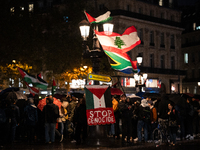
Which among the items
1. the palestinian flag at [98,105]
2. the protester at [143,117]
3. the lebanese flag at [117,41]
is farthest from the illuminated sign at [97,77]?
the protester at [143,117]

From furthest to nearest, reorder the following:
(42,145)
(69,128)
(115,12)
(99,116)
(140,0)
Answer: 1. (140,0)
2. (115,12)
3. (69,128)
4. (42,145)
5. (99,116)

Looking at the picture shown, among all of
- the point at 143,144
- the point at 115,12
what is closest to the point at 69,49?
the point at 115,12

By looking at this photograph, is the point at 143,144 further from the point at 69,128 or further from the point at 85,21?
the point at 85,21

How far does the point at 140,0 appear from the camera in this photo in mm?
60219

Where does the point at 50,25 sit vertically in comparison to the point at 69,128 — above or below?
above

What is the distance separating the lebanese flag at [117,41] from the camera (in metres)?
15.7

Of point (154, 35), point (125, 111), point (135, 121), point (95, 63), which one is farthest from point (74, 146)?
point (154, 35)

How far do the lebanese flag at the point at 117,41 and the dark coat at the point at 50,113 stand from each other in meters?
3.57

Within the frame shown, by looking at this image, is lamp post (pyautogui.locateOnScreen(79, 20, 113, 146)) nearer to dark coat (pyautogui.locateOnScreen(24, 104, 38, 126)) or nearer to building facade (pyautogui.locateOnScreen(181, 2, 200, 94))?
dark coat (pyautogui.locateOnScreen(24, 104, 38, 126))

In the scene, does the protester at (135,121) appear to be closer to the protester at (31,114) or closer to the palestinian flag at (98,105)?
the palestinian flag at (98,105)

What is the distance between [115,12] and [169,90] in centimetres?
1608

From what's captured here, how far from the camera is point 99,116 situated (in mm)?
15492

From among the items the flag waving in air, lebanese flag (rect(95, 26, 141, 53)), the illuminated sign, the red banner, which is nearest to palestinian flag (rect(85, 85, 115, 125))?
the red banner

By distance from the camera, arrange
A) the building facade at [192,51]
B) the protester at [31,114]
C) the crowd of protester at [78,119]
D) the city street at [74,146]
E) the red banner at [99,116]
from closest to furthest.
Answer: the red banner at [99,116] < the city street at [74,146] < the crowd of protester at [78,119] < the protester at [31,114] < the building facade at [192,51]
